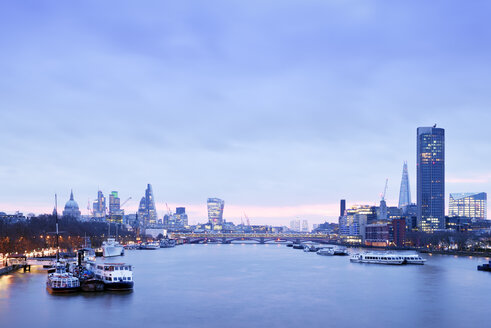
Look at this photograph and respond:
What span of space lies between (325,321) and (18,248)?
6813 cm

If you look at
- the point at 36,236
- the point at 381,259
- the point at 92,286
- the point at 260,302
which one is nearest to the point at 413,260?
the point at 381,259

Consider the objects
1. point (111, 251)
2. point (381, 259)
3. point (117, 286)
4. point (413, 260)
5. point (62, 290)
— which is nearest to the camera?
point (62, 290)

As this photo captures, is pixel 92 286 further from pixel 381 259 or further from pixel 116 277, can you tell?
pixel 381 259

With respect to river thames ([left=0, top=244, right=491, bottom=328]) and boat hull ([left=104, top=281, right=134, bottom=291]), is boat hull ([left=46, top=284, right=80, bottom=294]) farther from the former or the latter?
boat hull ([left=104, top=281, right=134, bottom=291])

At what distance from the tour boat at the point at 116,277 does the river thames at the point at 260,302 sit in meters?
1.30

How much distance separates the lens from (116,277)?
52875mm

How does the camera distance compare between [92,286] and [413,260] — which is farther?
[413,260]

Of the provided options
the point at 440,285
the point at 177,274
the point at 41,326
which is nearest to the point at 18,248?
the point at 177,274

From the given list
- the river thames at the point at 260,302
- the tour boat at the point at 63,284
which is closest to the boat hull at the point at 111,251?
the river thames at the point at 260,302

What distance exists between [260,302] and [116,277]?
14.7 metres

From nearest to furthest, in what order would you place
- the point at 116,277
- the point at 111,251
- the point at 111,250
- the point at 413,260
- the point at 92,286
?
the point at 92,286
the point at 116,277
the point at 413,260
the point at 111,251
the point at 111,250

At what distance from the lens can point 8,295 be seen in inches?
1959

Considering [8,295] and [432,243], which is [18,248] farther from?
[432,243]

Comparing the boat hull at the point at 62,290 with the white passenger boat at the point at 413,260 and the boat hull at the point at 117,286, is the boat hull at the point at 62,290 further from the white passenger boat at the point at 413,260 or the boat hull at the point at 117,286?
the white passenger boat at the point at 413,260
